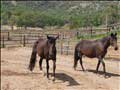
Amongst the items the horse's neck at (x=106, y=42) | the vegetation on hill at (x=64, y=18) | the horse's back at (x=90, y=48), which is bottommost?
the vegetation on hill at (x=64, y=18)

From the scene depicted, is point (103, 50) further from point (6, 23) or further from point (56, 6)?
point (56, 6)

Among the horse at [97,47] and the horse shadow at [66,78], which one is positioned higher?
the horse at [97,47]

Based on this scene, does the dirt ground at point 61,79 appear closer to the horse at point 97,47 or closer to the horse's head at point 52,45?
the horse at point 97,47

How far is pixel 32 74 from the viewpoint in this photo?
43.1 ft

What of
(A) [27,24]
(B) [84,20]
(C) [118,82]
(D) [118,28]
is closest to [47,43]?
(C) [118,82]

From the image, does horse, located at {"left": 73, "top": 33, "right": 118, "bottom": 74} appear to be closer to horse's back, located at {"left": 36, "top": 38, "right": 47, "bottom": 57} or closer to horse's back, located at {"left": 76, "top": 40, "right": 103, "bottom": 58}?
horse's back, located at {"left": 76, "top": 40, "right": 103, "bottom": 58}

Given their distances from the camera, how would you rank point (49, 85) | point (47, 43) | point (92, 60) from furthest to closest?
point (92, 60), point (47, 43), point (49, 85)

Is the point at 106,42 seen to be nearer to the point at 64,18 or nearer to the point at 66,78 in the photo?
the point at 66,78

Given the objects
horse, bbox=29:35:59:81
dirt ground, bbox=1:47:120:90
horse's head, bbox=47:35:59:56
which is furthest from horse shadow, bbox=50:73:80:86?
horse's head, bbox=47:35:59:56

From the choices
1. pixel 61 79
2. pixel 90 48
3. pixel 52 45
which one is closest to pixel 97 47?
pixel 90 48

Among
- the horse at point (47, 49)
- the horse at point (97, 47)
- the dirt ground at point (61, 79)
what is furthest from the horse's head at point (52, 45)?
the horse at point (97, 47)

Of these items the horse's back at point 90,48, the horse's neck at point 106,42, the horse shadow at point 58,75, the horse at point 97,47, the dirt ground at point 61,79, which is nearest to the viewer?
the dirt ground at point 61,79

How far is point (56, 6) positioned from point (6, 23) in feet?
156

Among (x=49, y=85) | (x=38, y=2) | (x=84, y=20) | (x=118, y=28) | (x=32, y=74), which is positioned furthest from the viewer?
(x=38, y=2)
